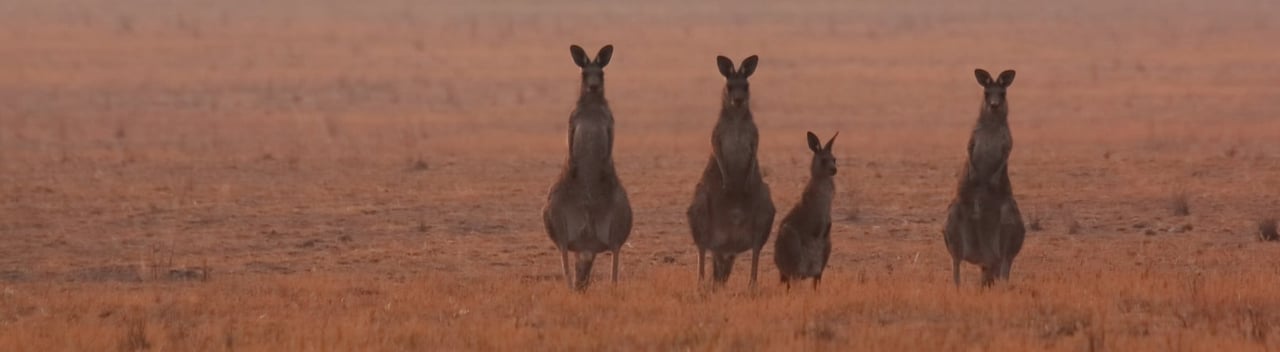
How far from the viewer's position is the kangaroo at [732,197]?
13844 millimetres

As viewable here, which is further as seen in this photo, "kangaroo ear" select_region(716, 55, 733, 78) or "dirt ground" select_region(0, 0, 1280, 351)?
"kangaroo ear" select_region(716, 55, 733, 78)

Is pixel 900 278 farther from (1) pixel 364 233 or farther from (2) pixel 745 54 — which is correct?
(2) pixel 745 54

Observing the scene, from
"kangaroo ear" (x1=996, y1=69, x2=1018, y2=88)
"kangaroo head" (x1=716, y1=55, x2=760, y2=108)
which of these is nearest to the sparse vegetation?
"kangaroo ear" (x1=996, y1=69, x2=1018, y2=88)

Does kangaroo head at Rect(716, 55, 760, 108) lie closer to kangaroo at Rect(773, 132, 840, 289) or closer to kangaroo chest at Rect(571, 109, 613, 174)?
kangaroo at Rect(773, 132, 840, 289)

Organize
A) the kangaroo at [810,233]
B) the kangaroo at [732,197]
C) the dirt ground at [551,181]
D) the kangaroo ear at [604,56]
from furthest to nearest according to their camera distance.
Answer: the kangaroo ear at [604,56] < the kangaroo at [732,197] < the kangaroo at [810,233] < the dirt ground at [551,181]

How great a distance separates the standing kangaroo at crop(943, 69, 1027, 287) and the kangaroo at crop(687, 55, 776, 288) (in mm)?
1105

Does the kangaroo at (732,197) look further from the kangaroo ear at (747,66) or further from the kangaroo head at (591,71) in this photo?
the kangaroo head at (591,71)

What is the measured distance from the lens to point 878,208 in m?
20.8

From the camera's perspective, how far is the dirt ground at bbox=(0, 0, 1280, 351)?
467 inches

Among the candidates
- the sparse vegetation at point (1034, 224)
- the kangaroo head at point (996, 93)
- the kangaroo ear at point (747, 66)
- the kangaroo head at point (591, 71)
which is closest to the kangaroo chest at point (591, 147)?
the kangaroo head at point (591, 71)

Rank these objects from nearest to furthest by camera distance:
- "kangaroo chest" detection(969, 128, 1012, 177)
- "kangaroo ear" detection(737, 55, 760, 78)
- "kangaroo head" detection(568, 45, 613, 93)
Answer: "kangaroo chest" detection(969, 128, 1012, 177), "kangaroo ear" detection(737, 55, 760, 78), "kangaroo head" detection(568, 45, 613, 93)

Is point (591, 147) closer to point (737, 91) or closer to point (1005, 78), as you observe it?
point (737, 91)

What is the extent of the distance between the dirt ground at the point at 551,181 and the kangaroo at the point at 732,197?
32 cm

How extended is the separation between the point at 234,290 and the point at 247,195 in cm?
817
